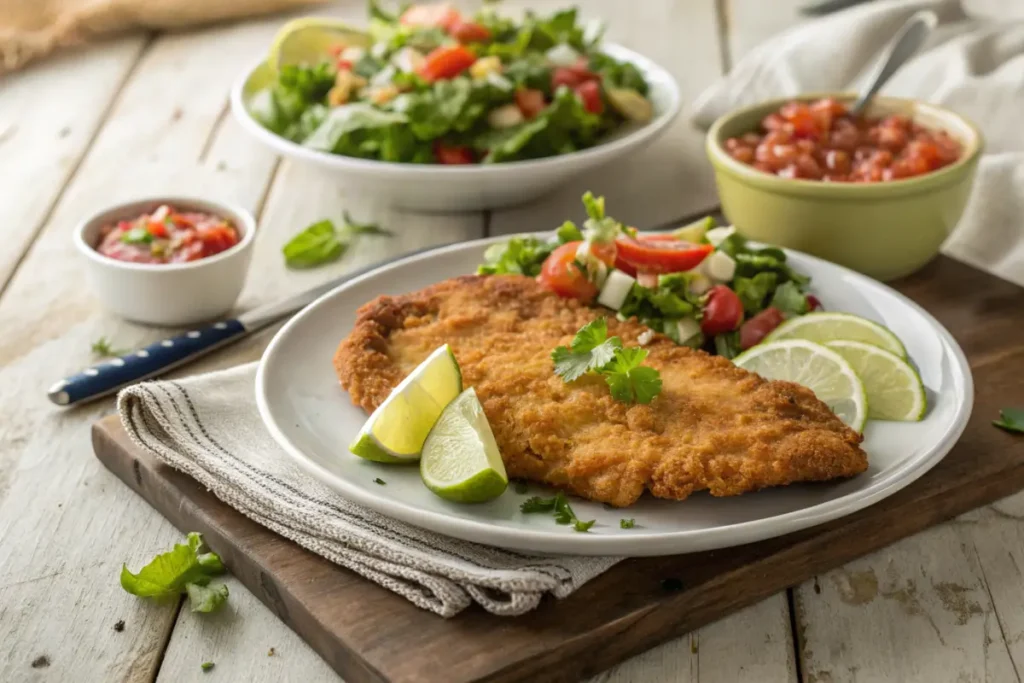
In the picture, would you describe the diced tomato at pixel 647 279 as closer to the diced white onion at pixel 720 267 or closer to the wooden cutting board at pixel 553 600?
the diced white onion at pixel 720 267

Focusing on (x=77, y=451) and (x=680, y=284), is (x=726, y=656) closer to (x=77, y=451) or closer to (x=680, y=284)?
(x=680, y=284)

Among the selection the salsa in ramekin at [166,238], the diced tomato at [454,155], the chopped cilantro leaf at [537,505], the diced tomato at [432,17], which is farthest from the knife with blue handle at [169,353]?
the diced tomato at [432,17]

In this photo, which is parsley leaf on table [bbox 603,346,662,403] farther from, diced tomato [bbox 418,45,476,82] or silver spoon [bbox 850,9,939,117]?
diced tomato [bbox 418,45,476,82]

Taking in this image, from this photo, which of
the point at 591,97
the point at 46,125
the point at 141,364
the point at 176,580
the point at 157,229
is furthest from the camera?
the point at 46,125

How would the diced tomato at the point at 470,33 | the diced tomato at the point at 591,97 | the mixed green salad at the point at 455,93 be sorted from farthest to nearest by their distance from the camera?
the diced tomato at the point at 470,33
the diced tomato at the point at 591,97
the mixed green salad at the point at 455,93

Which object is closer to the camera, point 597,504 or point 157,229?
point 597,504

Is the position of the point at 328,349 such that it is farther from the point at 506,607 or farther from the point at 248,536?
the point at 506,607

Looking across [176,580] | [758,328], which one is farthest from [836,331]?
[176,580]
